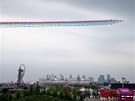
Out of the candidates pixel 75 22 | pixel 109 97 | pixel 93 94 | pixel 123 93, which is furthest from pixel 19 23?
pixel 123 93

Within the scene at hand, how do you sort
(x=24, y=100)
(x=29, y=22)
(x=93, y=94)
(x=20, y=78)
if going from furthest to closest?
(x=20, y=78)
(x=29, y=22)
(x=93, y=94)
(x=24, y=100)

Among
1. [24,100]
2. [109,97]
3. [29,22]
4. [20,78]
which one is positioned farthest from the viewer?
[20,78]

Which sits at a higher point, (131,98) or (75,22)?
(75,22)

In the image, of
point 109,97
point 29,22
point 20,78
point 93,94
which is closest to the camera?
point 109,97

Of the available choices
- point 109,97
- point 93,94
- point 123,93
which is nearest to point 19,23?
point 93,94

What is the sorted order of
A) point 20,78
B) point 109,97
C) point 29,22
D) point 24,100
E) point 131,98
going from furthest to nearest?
1. point 20,78
2. point 29,22
3. point 109,97
4. point 131,98
5. point 24,100

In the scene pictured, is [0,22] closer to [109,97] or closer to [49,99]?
[109,97]

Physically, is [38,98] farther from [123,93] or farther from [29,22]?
[29,22]

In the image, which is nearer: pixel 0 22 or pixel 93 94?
pixel 93 94

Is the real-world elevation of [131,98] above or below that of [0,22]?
below

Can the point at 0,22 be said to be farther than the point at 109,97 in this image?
Yes
